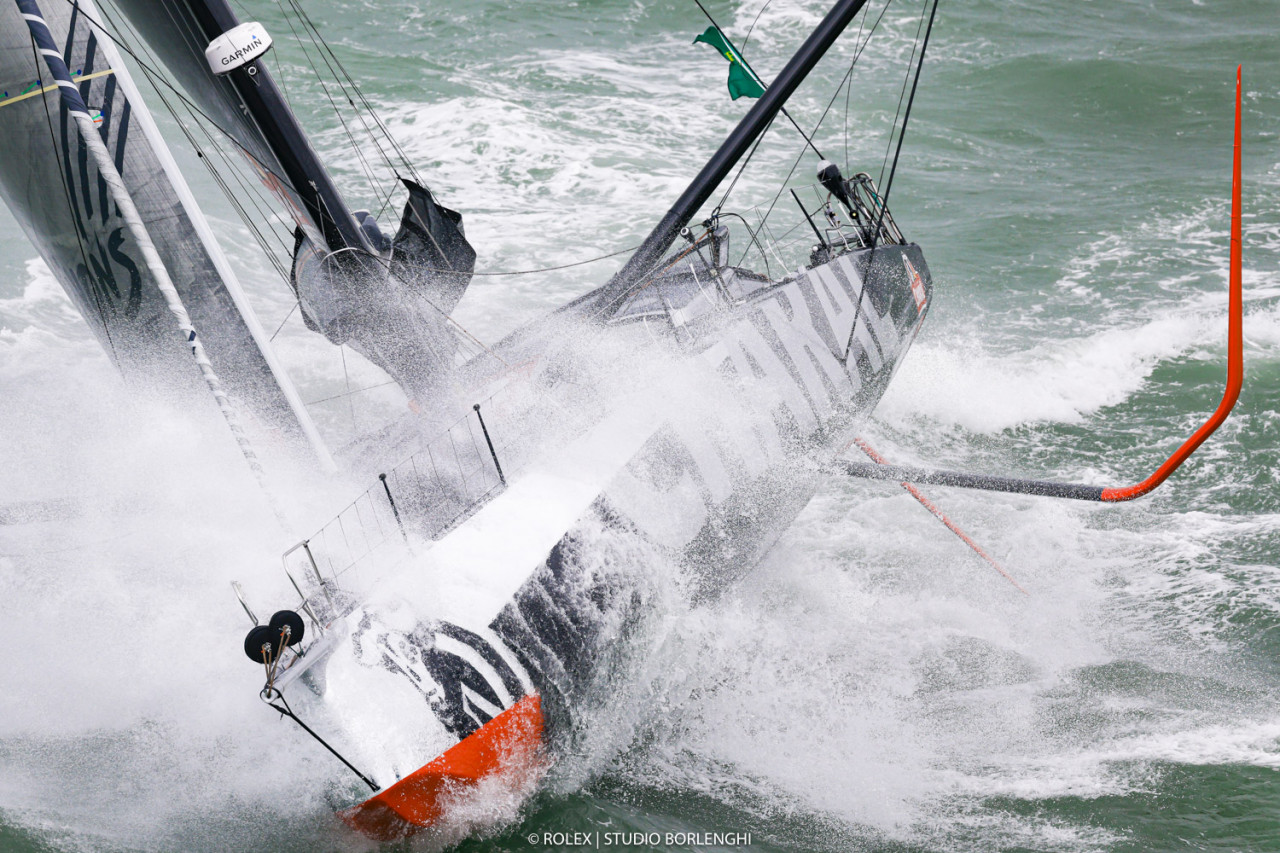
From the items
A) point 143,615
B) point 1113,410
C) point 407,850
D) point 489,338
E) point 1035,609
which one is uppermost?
point 143,615

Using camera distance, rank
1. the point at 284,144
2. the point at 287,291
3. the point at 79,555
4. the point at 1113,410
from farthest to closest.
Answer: the point at 287,291, the point at 1113,410, the point at 284,144, the point at 79,555

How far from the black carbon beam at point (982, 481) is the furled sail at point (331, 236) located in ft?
7.98

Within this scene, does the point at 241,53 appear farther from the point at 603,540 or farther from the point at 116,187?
the point at 603,540

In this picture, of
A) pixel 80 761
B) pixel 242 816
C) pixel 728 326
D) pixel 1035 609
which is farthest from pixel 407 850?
pixel 1035 609

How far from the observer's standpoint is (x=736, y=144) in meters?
5.81

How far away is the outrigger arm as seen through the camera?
3.95 meters

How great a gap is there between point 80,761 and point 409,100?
11.4 meters

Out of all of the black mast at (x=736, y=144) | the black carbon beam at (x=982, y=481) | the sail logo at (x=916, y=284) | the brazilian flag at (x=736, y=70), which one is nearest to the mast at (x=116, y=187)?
the black mast at (x=736, y=144)

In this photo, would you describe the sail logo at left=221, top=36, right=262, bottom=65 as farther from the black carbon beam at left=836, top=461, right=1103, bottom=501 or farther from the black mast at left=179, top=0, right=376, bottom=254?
the black carbon beam at left=836, top=461, right=1103, bottom=501

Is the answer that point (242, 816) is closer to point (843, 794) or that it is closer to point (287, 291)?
point (843, 794)

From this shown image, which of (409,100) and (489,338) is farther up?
(409,100)

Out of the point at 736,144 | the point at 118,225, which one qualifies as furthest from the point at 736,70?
the point at 118,225

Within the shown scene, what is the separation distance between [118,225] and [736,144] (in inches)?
128

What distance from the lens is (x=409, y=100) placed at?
13844mm
